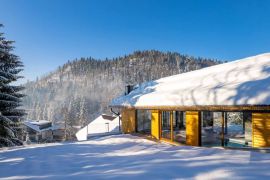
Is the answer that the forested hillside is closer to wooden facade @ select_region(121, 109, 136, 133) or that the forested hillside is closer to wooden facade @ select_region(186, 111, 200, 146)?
wooden facade @ select_region(121, 109, 136, 133)

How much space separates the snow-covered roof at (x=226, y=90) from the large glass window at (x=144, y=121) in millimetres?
1719

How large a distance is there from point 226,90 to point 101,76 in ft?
487

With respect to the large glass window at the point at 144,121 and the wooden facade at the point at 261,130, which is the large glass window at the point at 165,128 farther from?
the wooden facade at the point at 261,130

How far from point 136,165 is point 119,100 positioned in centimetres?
1155

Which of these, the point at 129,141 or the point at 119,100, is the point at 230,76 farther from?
the point at 119,100

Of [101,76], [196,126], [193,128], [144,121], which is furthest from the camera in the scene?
[101,76]

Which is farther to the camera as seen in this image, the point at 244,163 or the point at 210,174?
the point at 244,163

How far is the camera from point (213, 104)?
10.9 meters

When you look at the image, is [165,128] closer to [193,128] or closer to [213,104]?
[193,128]

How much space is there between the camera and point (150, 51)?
169m

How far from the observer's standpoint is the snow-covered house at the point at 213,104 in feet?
33.1

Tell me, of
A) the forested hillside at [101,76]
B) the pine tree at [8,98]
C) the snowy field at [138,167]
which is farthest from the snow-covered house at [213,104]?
the forested hillside at [101,76]

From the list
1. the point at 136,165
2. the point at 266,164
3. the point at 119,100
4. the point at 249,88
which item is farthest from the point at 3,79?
the point at 266,164

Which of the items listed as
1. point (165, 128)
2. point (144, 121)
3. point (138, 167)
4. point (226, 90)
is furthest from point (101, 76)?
point (138, 167)
